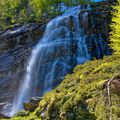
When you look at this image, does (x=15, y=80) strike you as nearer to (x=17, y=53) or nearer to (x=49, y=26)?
(x=17, y=53)

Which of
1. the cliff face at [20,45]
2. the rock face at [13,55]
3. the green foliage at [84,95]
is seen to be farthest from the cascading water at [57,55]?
the green foliage at [84,95]

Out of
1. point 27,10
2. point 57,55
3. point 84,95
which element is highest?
point 27,10

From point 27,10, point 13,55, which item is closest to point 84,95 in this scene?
point 13,55

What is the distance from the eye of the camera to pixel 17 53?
41188 millimetres

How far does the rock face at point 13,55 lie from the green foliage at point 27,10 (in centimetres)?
1454

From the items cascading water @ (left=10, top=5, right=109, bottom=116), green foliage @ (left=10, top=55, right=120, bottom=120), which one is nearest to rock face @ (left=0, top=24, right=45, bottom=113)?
cascading water @ (left=10, top=5, right=109, bottom=116)

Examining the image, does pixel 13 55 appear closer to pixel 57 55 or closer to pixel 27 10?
pixel 57 55

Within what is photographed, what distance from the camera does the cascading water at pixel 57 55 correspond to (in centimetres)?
3334

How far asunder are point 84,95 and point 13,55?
27945mm

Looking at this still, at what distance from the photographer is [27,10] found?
6831cm

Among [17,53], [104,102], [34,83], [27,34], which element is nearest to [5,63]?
[17,53]

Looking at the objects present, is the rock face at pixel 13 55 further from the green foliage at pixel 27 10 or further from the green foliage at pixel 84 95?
the green foliage at pixel 84 95

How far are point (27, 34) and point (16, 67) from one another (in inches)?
225

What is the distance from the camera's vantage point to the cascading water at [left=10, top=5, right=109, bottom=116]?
3334 cm
